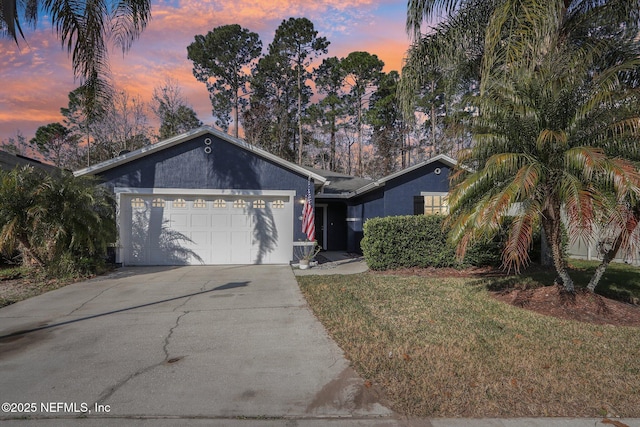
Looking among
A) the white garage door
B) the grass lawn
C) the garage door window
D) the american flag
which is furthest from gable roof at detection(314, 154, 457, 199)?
the garage door window

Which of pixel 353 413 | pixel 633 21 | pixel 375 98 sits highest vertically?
pixel 375 98

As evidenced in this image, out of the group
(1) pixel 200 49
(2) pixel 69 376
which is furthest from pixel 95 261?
(1) pixel 200 49

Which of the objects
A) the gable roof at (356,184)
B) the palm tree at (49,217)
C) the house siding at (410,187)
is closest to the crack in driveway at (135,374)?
the palm tree at (49,217)

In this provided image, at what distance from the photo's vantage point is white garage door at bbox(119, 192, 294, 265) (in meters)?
11.5

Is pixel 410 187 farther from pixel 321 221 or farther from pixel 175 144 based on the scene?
pixel 175 144

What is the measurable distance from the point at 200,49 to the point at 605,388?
30.5 meters

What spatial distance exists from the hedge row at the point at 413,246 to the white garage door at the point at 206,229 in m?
2.97

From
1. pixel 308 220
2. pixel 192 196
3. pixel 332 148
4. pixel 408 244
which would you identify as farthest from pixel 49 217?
pixel 332 148

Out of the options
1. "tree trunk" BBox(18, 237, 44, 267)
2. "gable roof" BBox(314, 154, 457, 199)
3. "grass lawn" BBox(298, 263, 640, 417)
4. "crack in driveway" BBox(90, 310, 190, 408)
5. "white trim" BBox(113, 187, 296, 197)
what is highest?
"gable roof" BBox(314, 154, 457, 199)

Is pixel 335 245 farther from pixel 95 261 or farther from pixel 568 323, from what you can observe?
pixel 568 323

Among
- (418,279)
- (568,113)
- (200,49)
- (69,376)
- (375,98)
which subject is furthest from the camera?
(375,98)

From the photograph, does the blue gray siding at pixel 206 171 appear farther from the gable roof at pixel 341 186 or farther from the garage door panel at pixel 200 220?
the gable roof at pixel 341 186

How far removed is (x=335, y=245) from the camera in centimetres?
1755

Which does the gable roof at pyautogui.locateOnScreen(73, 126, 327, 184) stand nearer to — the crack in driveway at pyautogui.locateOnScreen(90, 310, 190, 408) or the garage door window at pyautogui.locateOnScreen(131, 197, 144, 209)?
the garage door window at pyautogui.locateOnScreen(131, 197, 144, 209)
